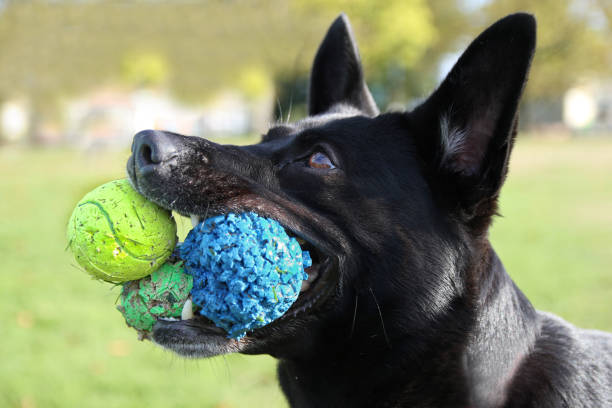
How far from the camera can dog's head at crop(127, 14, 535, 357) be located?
2133 millimetres

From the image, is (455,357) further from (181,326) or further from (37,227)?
(37,227)

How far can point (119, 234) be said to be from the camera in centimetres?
210

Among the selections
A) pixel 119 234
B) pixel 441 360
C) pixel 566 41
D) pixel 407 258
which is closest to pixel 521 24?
pixel 407 258

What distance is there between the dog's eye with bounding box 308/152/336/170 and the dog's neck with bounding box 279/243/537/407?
26.0 inches

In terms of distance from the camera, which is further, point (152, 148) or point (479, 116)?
point (479, 116)

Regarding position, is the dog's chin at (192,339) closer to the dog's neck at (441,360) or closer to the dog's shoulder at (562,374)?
the dog's neck at (441,360)

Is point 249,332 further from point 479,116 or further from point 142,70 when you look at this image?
point 142,70

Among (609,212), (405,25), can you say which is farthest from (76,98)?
(609,212)

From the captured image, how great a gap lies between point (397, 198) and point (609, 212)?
11248 mm

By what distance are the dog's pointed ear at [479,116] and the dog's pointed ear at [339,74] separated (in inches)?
34.8

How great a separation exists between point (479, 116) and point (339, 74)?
3.98 feet

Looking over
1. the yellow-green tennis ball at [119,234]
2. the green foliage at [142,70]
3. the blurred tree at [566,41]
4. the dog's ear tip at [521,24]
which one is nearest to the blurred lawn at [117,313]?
Answer: the yellow-green tennis ball at [119,234]

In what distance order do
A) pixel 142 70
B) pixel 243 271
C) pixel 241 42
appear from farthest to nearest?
pixel 241 42
pixel 142 70
pixel 243 271

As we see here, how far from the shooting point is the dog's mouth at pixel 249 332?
6.86 ft
